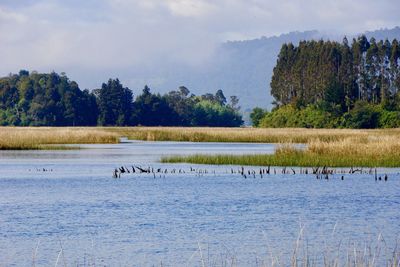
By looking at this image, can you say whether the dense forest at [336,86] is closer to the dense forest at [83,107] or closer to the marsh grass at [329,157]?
the dense forest at [83,107]

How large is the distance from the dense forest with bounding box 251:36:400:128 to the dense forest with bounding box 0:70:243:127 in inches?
664

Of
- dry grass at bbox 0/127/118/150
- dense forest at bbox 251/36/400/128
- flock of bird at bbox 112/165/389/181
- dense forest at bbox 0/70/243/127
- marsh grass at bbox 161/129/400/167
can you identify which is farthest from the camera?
dense forest at bbox 0/70/243/127

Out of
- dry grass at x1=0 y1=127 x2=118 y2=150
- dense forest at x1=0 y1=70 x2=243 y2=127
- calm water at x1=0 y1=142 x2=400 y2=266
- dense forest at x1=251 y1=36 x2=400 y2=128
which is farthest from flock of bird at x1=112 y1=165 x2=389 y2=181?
dense forest at x1=0 y1=70 x2=243 y2=127

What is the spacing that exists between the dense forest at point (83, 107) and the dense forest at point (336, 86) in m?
16.9

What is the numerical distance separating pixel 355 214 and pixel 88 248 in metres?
7.55

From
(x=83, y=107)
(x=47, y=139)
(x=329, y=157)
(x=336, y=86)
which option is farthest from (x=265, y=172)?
(x=83, y=107)

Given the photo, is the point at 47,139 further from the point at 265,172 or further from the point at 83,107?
the point at 83,107

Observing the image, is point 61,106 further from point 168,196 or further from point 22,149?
point 168,196

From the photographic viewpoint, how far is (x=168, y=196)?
26094 millimetres

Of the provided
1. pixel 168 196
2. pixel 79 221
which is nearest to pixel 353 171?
pixel 168 196

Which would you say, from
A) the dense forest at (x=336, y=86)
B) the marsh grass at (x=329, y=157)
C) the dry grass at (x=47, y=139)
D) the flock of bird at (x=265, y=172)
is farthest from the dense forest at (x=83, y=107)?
the flock of bird at (x=265, y=172)

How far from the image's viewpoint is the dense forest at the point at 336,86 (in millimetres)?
94875

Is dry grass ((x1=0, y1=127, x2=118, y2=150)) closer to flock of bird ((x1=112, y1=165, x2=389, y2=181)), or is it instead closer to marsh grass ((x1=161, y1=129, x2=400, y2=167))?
marsh grass ((x1=161, y1=129, x2=400, y2=167))

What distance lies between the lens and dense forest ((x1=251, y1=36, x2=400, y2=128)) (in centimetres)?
9488
